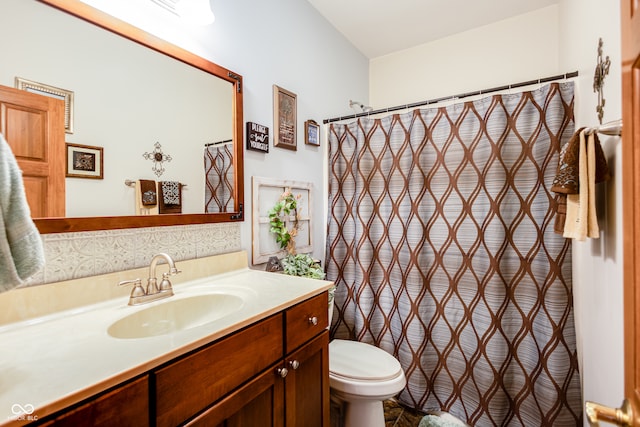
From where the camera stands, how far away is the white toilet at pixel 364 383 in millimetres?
1417

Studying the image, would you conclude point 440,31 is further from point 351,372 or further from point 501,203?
point 351,372

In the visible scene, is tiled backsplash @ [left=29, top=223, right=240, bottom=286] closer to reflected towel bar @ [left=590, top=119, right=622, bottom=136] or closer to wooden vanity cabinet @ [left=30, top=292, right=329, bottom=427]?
wooden vanity cabinet @ [left=30, top=292, right=329, bottom=427]

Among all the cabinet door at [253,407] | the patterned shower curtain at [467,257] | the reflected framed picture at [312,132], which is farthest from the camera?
the reflected framed picture at [312,132]

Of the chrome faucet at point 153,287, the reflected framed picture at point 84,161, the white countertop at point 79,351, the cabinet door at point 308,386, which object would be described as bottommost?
the cabinet door at point 308,386

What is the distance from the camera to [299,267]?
167cm

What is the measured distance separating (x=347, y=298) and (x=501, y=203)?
3.74 feet

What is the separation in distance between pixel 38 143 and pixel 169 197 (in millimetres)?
440

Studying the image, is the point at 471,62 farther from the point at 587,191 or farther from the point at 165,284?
the point at 165,284

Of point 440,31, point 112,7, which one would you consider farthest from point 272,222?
point 440,31

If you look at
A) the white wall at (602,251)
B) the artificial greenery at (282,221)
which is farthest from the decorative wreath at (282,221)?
the white wall at (602,251)

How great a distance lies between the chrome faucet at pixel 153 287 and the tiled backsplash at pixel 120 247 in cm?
9

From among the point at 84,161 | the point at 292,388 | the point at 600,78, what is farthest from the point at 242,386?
the point at 600,78

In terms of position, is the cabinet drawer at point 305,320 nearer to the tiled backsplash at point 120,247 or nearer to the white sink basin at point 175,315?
the white sink basin at point 175,315

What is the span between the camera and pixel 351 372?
149 centimetres
